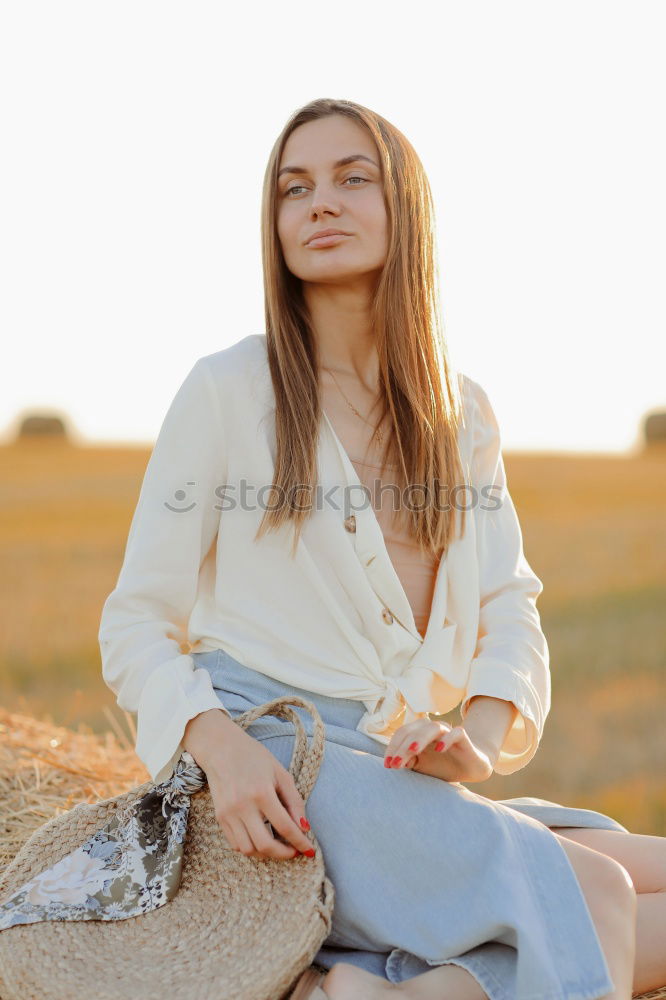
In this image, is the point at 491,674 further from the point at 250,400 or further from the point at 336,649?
the point at 250,400

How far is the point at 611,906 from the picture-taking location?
6.67 ft

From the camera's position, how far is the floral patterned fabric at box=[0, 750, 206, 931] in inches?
82.8

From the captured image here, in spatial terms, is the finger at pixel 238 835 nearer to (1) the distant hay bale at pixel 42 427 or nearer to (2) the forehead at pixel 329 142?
(2) the forehead at pixel 329 142

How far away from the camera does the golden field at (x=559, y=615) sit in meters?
6.21

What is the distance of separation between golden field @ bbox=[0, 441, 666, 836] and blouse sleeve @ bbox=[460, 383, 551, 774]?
1.73 meters

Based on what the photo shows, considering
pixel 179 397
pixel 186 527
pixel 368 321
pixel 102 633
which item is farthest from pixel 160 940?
pixel 368 321

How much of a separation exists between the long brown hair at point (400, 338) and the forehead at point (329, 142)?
20 millimetres

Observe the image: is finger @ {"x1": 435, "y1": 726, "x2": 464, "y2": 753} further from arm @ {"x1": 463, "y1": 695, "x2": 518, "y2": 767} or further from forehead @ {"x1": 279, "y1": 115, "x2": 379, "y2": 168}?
forehead @ {"x1": 279, "y1": 115, "x2": 379, "y2": 168}

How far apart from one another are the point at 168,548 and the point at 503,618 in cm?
74

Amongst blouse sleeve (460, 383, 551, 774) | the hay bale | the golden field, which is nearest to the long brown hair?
blouse sleeve (460, 383, 551, 774)

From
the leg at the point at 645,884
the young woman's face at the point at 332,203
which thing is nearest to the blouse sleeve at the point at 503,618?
the leg at the point at 645,884

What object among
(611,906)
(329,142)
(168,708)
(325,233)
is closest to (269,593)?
(168,708)

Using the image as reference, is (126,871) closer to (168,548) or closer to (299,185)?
(168,548)

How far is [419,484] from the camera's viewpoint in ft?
8.41
